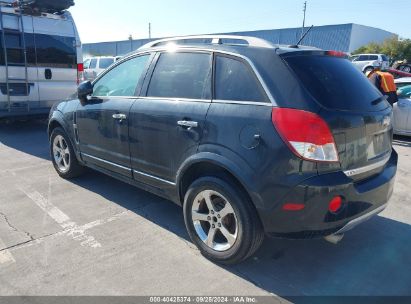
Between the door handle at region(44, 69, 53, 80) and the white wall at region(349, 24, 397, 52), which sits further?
the white wall at region(349, 24, 397, 52)

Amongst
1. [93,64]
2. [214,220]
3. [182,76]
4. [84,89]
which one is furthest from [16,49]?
[93,64]

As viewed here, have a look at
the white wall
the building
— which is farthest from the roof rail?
the white wall

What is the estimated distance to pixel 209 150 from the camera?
A: 3.02 meters

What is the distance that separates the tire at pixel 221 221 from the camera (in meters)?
2.87

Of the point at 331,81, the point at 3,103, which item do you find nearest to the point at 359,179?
the point at 331,81

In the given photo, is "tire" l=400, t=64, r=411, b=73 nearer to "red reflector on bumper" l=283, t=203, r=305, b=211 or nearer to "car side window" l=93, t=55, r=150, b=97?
"car side window" l=93, t=55, r=150, b=97

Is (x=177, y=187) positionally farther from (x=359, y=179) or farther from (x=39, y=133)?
(x=39, y=133)

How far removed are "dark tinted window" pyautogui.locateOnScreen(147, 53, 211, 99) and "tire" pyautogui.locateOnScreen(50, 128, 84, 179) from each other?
193cm

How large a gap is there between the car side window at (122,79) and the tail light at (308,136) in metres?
1.90

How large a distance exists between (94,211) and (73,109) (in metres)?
1.41

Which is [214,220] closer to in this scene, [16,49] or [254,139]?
[254,139]

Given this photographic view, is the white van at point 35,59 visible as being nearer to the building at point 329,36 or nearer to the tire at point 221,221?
the tire at point 221,221

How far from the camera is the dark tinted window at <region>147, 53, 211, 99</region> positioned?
326cm

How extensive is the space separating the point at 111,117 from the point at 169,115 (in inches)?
38.5
